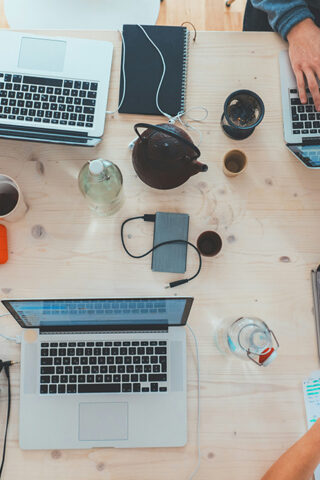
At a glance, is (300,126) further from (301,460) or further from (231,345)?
(301,460)

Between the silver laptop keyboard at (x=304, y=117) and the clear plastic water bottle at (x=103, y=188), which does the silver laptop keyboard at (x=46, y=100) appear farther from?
the silver laptop keyboard at (x=304, y=117)

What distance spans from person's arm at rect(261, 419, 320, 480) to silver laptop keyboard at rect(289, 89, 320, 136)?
73 cm

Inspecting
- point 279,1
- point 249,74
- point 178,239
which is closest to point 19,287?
point 178,239

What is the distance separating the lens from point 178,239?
0.97 metres

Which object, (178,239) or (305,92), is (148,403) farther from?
(305,92)

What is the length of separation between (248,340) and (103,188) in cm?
51

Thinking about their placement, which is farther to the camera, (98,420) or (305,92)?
(305,92)

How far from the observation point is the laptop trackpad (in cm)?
90

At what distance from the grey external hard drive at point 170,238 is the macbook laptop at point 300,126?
0.36 meters

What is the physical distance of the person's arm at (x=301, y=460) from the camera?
81cm

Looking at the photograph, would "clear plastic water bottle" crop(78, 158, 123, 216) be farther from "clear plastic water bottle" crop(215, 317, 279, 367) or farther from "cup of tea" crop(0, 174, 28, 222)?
"clear plastic water bottle" crop(215, 317, 279, 367)

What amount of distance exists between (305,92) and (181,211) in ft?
1.54

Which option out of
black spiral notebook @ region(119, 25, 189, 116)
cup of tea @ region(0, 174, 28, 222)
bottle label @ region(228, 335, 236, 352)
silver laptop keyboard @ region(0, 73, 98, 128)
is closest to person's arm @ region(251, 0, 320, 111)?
black spiral notebook @ region(119, 25, 189, 116)

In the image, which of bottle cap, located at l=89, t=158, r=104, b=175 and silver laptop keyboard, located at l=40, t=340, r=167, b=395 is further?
silver laptop keyboard, located at l=40, t=340, r=167, b=395
